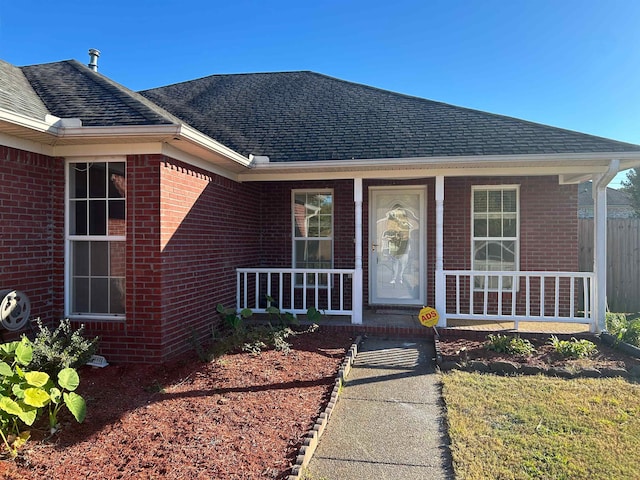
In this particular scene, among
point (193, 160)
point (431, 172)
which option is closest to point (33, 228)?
point (193, 160)

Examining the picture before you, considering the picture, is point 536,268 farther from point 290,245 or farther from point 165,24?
point 165,24

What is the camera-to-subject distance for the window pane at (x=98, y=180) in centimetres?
526

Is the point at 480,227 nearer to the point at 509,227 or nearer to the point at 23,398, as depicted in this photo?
the point at 509,227

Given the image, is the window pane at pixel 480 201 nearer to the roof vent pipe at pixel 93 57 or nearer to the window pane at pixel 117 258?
the window pane at pixel 117 258

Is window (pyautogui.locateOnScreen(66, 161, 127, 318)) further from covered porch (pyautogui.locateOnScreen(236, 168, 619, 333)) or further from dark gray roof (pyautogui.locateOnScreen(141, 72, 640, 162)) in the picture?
dark gray roof (pyautogui.locateOnScreen(141, 72, 640, 162))

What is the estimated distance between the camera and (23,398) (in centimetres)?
311

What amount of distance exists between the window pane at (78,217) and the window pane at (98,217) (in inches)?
3.6

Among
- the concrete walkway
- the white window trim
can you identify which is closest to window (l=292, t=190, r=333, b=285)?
the white window trim

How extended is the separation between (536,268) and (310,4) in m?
7.04

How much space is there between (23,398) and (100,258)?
8.01ft

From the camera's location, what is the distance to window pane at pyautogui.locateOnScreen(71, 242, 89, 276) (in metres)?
5.32

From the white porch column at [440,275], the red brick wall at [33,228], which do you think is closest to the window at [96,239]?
the red brick wall at [33,228]

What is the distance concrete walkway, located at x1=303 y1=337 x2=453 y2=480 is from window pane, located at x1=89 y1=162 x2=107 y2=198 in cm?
389

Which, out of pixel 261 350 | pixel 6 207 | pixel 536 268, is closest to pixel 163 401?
pixel 261 350
